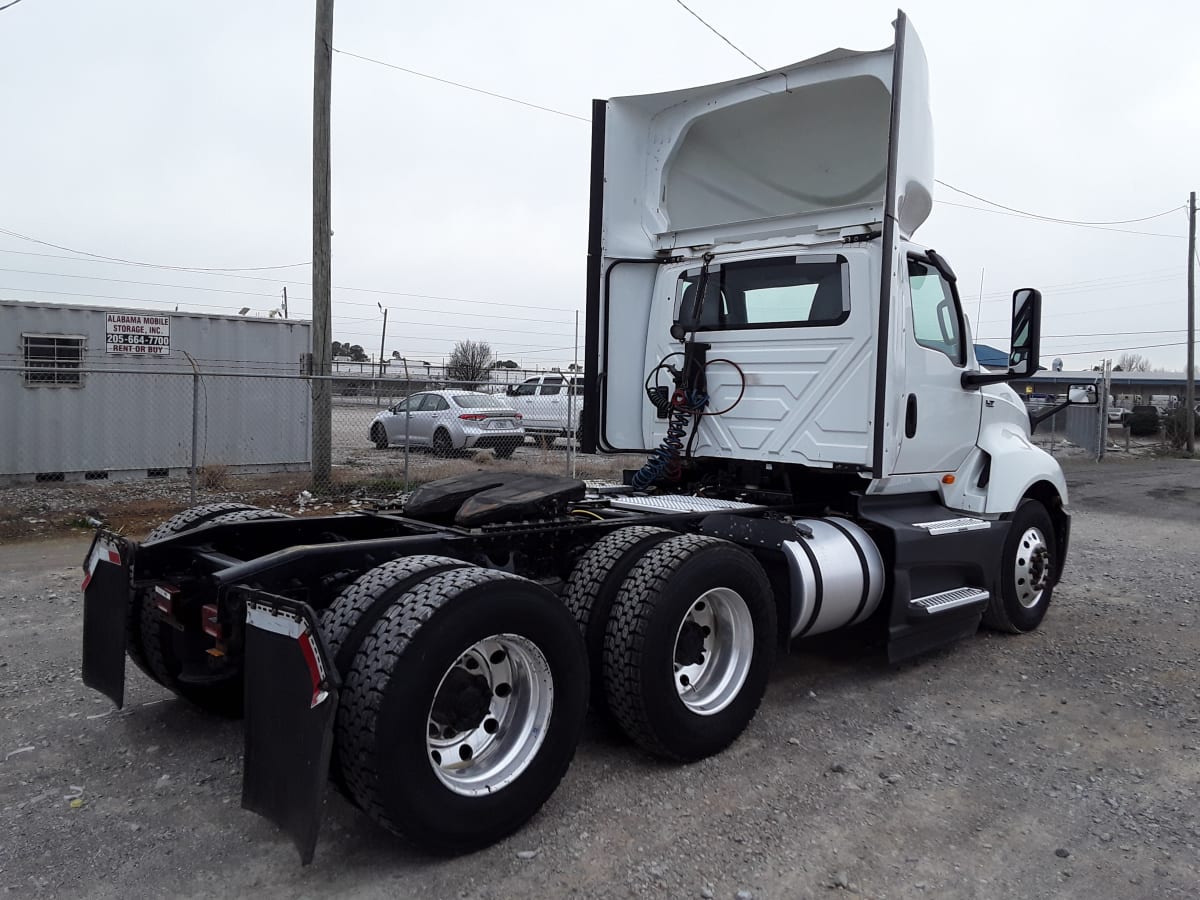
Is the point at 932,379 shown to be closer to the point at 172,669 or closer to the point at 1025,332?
the point at 1025,332

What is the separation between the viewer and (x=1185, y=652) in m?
5.86

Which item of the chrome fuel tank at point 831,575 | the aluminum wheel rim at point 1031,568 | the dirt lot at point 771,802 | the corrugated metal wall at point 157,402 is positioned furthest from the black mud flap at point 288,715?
the corrugated metal wall at point 157,402

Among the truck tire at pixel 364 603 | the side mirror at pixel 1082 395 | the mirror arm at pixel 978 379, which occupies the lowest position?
the truck tire at pixel 364 603

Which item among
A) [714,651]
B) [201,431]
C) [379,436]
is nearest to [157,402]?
[201,431]

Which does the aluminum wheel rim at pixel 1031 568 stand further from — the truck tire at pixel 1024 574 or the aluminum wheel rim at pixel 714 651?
the aluminum wheel rim at pixel 714 651

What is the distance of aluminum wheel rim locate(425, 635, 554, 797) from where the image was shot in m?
3.18

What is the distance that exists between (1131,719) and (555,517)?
10.5ft

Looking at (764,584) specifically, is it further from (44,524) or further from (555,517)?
(44,524)

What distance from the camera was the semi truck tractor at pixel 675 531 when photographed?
299cm

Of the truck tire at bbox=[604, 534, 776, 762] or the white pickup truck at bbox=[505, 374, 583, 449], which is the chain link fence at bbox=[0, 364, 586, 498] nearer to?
the white pickup truck at bbox=[505, 374, 583, 449]

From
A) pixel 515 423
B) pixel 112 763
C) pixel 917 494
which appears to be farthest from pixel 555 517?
pixel 515 423

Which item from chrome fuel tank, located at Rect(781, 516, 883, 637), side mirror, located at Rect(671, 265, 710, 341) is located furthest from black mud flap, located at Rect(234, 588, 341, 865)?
side mirror, located at Rect(671, 265, 710, 341)

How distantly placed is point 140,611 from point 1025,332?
16.9 feet

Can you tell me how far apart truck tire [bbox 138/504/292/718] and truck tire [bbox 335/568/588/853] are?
122 centimetres
